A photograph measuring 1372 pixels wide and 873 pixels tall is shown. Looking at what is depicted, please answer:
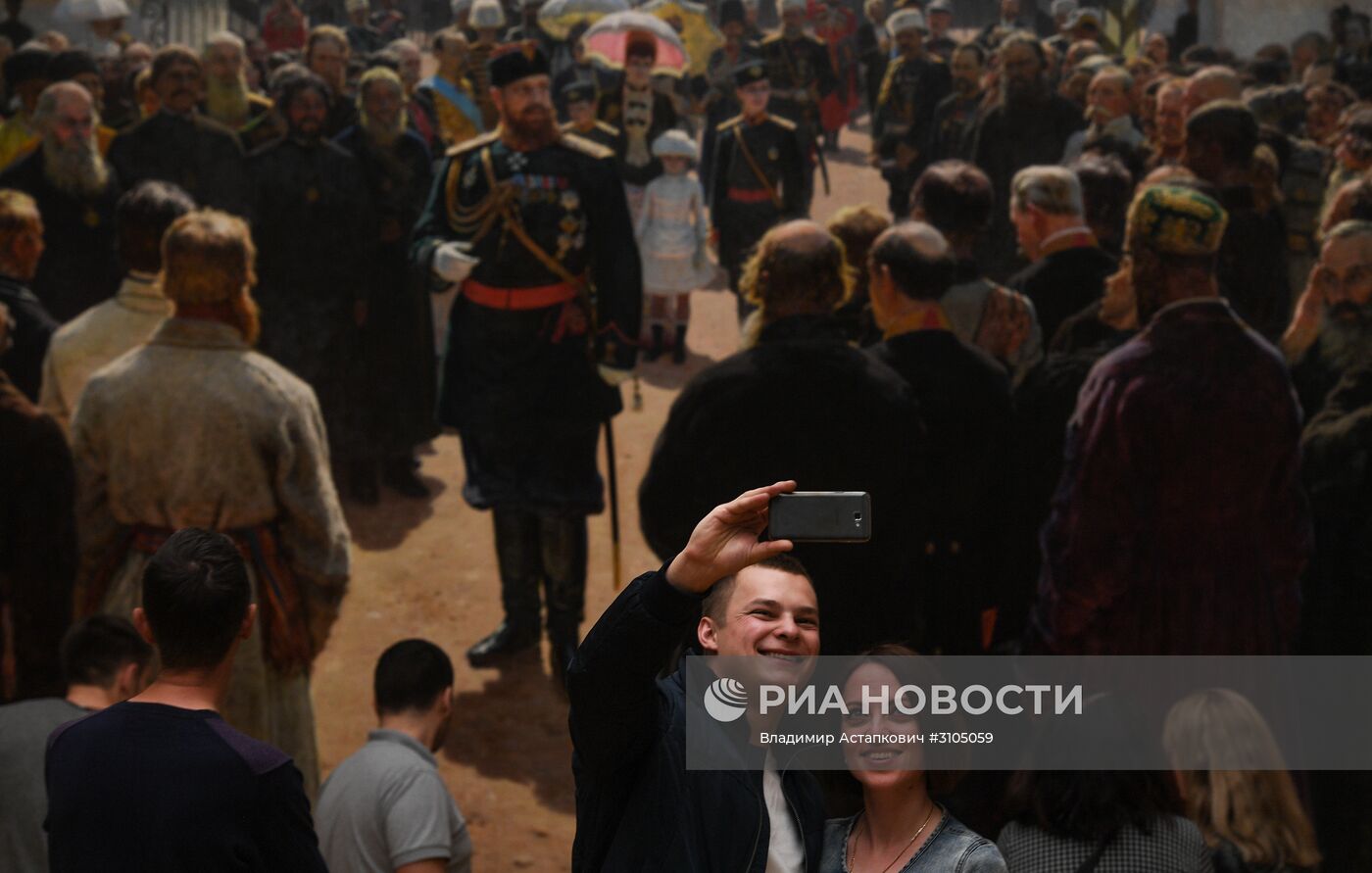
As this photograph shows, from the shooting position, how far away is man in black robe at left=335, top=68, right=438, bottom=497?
901 cm

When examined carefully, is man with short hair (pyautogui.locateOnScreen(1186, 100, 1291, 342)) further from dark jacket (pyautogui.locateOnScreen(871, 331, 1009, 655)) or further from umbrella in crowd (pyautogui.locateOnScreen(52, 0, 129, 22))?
umbrella in crowd (pyautogui.locateOnScreen(52, 0, 129, 22))

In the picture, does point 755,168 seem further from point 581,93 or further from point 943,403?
point 943,403

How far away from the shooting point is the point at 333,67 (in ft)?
32.6

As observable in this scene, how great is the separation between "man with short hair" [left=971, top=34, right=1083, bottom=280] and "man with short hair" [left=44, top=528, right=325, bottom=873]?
317 inches

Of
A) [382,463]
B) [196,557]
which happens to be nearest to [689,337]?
[382,463]

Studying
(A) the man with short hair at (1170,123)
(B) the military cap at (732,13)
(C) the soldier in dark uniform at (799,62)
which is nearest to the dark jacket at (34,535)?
(A) the man with short hair at (1170,123)

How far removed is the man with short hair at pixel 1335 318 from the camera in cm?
518

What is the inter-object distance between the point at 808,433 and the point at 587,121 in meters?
6.88

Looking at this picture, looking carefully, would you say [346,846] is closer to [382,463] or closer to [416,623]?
[416,623]

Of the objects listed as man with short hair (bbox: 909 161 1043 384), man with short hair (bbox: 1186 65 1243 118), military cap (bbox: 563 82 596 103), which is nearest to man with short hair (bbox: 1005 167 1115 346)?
man with short hair (bbox: 909 161 1043 384)

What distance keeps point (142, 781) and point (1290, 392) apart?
3.31 meters

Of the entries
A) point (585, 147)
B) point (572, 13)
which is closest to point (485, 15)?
point (572, 13)

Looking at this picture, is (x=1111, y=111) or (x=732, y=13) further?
(x=732, y=13)

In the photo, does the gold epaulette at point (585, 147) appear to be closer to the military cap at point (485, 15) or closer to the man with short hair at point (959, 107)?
the man with short hair at point (959, 107)
